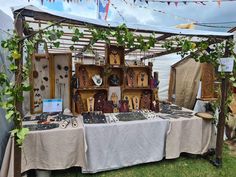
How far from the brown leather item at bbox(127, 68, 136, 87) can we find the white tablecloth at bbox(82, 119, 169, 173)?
0.76 meters

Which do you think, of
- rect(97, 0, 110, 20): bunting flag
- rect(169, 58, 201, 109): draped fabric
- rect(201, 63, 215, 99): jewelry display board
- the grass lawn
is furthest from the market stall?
rect(169, 58, 201, 109): draped fabric

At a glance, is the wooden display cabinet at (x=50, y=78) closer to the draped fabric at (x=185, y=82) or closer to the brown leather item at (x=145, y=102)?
the brown leather item at (x=145, y=102)

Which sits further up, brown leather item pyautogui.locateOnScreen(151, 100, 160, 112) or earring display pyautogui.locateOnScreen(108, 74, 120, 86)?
earring display pyautogui.locateOnScreen(108, 74, 120, 86)

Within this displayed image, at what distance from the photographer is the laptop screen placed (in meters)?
2.67

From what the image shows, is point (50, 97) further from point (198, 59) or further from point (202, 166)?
point (202, 166)

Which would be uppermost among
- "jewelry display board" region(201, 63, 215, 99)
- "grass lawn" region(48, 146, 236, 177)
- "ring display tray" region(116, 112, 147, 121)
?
"jewelry display board" region(201, 63, 215, 99)

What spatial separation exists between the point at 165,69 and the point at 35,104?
17.0ft

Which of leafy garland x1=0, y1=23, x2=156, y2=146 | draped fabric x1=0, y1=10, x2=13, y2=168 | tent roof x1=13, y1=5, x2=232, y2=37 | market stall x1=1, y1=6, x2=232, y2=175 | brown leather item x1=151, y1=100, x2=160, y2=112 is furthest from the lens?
brown leather item x1=151, y1=100, x2=160, y2=112

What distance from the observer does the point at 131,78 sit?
3047mm

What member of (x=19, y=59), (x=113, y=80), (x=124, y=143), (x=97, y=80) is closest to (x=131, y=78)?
(x=113, y=80)

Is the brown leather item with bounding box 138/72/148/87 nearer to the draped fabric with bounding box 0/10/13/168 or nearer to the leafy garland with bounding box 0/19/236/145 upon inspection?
the leafy garland with bounding box 0/19/236/145

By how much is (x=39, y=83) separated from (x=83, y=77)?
24.8 inches

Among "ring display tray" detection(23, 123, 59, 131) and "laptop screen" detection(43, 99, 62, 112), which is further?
"laptop screen" detection(43, 99, 62, 112)

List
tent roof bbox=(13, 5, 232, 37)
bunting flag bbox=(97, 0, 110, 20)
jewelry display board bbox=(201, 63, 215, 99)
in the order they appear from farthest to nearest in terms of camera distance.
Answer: bunting flag bbox=(97, 0, 110, 20) → jewelry display board bbox=(201, 63, 215, 99) → tent roof bbox=(13, 5, 232, 37)
